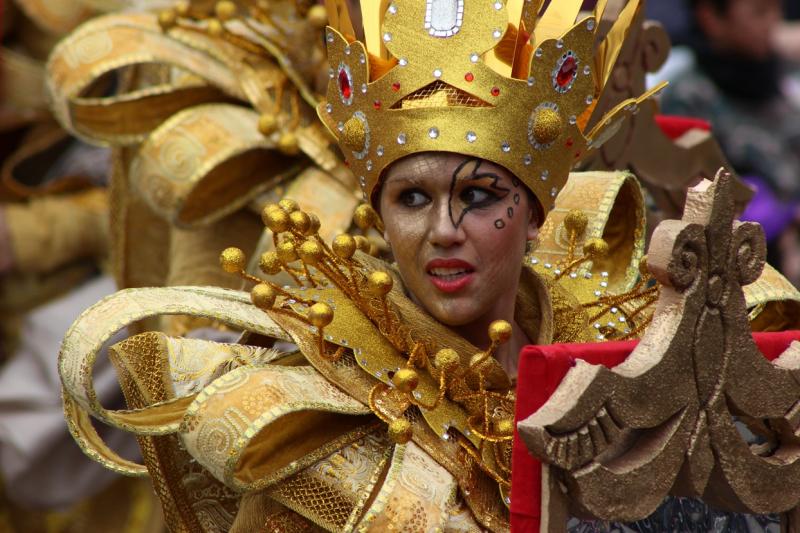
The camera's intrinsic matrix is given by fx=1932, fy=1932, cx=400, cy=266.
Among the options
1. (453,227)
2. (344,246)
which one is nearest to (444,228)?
(453,227)

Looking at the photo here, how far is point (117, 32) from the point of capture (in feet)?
11.6

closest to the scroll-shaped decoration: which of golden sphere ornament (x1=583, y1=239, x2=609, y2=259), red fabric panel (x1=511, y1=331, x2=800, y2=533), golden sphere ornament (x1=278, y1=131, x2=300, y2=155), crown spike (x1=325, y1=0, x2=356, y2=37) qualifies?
red fabric panel (x1=511, y1=331, x2=800, y2=533)

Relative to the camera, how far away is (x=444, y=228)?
2.43 meters

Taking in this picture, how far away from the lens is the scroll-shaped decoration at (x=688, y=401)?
2.03 m

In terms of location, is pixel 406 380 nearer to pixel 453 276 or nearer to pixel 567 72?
pixel 453 276

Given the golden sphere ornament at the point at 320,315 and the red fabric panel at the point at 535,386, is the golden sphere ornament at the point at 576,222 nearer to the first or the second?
the golden sphere ornament at the point at 320,315

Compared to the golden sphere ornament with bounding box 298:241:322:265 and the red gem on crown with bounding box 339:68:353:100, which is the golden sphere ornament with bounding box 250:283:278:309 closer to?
→ the golden sphere ornament with bounding box 298:241:322:265

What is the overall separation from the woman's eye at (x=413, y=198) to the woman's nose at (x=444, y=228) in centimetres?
3

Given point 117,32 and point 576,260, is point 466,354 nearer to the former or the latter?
point 576,260

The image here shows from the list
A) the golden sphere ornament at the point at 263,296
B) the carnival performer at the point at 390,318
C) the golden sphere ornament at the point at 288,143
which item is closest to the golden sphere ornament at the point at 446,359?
the carnival performer at the point at 390,318

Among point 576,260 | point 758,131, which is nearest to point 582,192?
point 576,260

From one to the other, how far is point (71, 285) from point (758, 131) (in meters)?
1.96

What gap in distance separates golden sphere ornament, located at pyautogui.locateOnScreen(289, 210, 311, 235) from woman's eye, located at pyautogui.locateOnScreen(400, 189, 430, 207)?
0.13m

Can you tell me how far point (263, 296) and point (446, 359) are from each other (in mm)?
244
